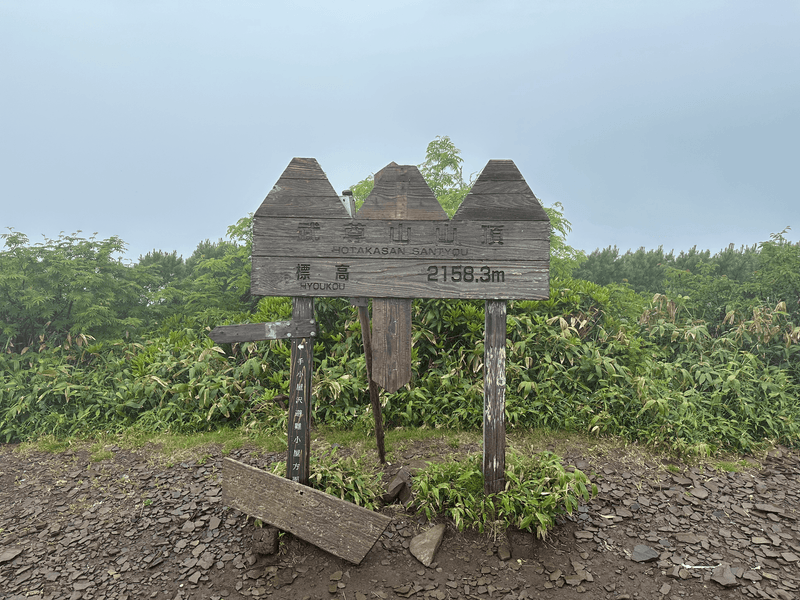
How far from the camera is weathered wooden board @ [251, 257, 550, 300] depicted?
3598 millimetres

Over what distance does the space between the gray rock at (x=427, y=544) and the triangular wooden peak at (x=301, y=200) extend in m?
2.54

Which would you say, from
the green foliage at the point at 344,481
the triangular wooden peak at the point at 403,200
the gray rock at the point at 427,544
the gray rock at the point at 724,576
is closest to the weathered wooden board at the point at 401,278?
the triangular wooden peak at the point at 403,200

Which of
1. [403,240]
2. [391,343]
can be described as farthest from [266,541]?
[403,240]

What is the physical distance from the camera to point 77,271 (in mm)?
8273

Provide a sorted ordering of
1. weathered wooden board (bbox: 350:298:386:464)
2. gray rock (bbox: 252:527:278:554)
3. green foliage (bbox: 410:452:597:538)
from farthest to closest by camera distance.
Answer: weathered wooden board (bbox: 350:298:386:464) < green foliage (bbox: 410:452:597:538) < gray rock (bbox: 252:527:278:554)

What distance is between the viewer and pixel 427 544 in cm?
347

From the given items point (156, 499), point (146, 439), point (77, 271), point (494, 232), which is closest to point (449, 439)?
point (494, 232)

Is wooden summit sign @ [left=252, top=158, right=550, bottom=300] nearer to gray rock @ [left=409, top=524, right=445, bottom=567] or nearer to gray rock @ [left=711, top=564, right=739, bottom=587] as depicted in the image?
gray rock @ [left=409, top=524, right=445, bottom=567]

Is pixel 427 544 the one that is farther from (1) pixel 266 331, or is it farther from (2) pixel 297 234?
→ (2) pixel 297 234

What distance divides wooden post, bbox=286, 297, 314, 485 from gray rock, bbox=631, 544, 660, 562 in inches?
104

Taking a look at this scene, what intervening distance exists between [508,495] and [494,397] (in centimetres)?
78

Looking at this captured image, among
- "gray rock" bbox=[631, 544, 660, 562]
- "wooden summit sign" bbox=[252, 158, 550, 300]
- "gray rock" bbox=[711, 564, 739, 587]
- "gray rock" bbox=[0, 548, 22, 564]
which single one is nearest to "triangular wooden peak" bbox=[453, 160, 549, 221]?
"wooden summit sign" bbox=[252, 158, 550, 300]

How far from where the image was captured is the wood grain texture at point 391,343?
3596mm

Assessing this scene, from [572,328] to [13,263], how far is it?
9.44m
